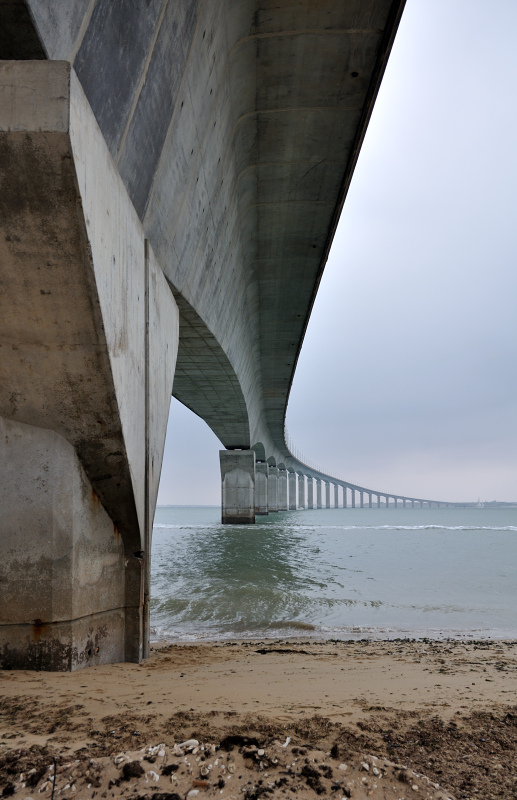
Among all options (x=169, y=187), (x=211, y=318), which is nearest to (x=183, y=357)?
(x=211, y=318)

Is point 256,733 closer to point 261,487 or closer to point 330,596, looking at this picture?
Answer: point 330,596

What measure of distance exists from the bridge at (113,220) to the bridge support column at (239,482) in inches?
1196

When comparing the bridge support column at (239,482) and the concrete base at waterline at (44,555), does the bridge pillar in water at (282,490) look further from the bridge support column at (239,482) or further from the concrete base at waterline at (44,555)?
the concrete base at waterline at (44,555)

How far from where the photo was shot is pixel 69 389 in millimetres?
4613

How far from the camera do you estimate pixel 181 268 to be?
8500mm

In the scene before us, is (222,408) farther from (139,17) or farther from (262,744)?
(262,744)

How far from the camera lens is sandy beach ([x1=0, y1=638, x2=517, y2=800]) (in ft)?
8.36

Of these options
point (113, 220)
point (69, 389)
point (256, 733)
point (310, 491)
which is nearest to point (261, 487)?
point (69, 389)

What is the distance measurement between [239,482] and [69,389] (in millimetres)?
36598

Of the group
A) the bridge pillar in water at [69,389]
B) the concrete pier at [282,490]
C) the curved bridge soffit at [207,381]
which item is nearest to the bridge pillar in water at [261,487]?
the concrete pier at [282,490]

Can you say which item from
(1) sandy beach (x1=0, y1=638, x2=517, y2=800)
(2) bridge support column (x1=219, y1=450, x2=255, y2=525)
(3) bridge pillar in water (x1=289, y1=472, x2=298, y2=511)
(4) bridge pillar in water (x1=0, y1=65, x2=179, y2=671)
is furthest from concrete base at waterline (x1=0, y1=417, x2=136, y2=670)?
(3) bridge pillar in water (x1=289, y1=472, x2=298, y2=511)

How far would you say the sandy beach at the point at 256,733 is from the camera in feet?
8.36

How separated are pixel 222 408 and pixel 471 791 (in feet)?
80.1

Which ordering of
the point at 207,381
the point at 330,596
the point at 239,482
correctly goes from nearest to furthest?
the point at 330,596
the point at 207,381
the point at 239,482
